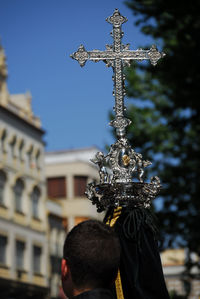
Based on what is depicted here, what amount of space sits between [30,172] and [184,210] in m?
27.1

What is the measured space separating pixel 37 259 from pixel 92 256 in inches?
1654

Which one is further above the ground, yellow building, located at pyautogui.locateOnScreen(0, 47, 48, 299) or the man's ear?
yellow building, located at pyautogui.locateOnScreen(0, 47, 48, 299)

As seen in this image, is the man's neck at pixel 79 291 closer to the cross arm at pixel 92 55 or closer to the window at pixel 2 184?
the cross arm at pixel 92 55

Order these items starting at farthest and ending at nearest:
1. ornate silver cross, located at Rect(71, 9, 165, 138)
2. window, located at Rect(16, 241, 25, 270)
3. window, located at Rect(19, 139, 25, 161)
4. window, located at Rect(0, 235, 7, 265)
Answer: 1. window, located at Rect(19, 139, 25, 161)
2. window, located at Rect(16, 241, 25, 270)
3. window, located at Rect(0, 235, 7, 265)
4. ornate silver cross, located at Rect(71, 9, 165, 138)

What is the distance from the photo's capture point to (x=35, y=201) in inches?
1793

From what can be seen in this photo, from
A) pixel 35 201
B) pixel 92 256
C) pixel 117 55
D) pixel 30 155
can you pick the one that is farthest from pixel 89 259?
pixel 30 155

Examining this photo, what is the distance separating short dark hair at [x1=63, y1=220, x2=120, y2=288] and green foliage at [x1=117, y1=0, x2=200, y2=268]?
11949 mm

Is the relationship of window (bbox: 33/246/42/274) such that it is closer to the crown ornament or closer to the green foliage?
the green foliage

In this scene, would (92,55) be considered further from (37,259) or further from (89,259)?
(37,259)

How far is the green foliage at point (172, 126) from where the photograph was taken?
15.9 m

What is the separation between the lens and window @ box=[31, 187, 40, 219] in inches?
1775

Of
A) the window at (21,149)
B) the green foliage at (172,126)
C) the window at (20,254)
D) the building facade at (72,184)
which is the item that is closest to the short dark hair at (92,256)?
the green foliage at (172,126)

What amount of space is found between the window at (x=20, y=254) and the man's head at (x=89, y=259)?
38692 millimetres

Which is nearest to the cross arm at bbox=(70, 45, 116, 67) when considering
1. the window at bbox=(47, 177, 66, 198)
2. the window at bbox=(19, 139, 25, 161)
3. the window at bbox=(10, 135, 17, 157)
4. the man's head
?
the man's head
